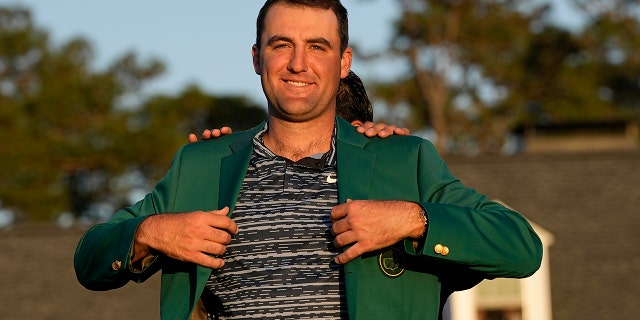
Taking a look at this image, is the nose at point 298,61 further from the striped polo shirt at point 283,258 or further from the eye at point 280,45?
the striped polo shirt at point 283,258

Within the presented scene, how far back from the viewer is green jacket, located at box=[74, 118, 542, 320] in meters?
3.73

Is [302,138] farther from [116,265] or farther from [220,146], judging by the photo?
[116,265]

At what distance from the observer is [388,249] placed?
3.82 m

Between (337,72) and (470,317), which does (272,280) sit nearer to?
(337,72)

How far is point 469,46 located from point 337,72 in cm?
4082

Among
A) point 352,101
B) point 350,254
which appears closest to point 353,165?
point 350,254

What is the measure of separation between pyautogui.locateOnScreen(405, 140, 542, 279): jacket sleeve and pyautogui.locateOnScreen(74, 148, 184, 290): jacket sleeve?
750mm

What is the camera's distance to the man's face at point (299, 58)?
3.94 m

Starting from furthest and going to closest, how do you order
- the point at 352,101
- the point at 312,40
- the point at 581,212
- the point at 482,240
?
the point at 581,212, the point at 352,101, the point at 312,40, the point at 482,240

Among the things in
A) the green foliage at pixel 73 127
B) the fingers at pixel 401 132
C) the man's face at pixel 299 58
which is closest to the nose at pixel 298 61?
the man's face at pixel 299 58

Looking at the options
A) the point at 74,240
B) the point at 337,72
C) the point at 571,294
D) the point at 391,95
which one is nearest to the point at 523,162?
the point at 571,294

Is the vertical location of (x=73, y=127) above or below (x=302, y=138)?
below

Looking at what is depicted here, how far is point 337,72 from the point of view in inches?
158

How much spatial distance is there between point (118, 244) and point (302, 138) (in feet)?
1.99
